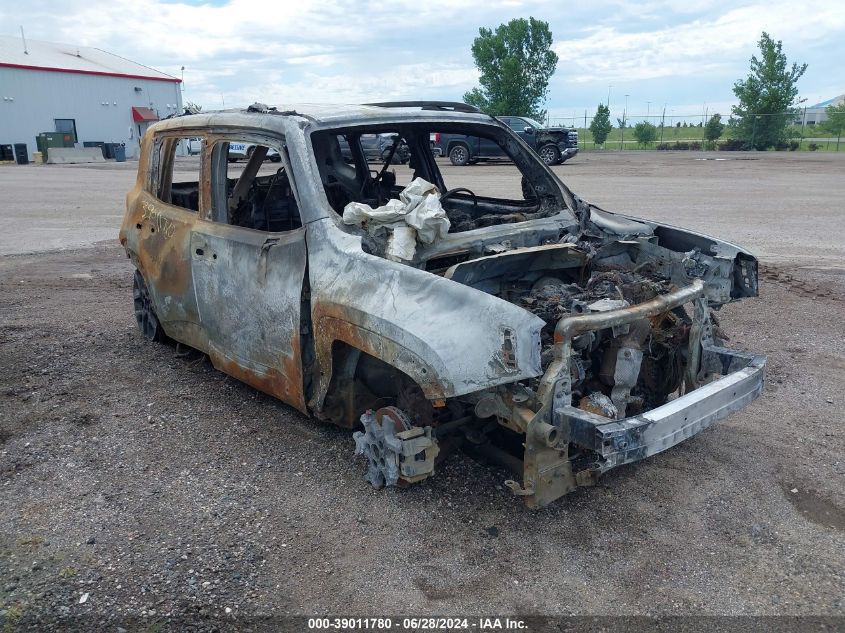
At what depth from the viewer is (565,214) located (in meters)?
4.98

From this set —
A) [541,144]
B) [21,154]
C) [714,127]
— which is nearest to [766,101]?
[714,127]

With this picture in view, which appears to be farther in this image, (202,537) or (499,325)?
(202,537)

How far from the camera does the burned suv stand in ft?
10.5

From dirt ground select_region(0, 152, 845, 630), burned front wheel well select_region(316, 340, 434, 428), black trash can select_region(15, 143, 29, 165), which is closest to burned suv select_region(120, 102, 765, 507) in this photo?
burned front wheel well select_region(316, 340, 434, 428)

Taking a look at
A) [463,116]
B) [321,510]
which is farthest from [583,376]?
[463,116]

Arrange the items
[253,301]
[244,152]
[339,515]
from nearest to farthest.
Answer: [339,515]
[253,301]
[244,152]

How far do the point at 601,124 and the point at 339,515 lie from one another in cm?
4254

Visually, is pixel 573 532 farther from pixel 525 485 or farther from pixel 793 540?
pixel 793 540

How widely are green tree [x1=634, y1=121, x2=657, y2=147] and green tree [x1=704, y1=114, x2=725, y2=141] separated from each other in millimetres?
4406

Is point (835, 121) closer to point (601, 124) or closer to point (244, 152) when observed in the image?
point (601, 124)

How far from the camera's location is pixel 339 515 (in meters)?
3.63

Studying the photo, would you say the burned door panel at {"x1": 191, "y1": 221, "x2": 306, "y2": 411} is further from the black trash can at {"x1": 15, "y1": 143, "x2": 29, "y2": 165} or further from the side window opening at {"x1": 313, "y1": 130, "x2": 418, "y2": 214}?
the black trash can at {"x1": 15, "y1": 143, "x2": 29, "y2": 165}

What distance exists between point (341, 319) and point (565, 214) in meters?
2.05

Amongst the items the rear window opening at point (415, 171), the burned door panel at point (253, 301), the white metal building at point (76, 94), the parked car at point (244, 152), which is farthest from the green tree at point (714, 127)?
the burned door panel at point (253, 301)
